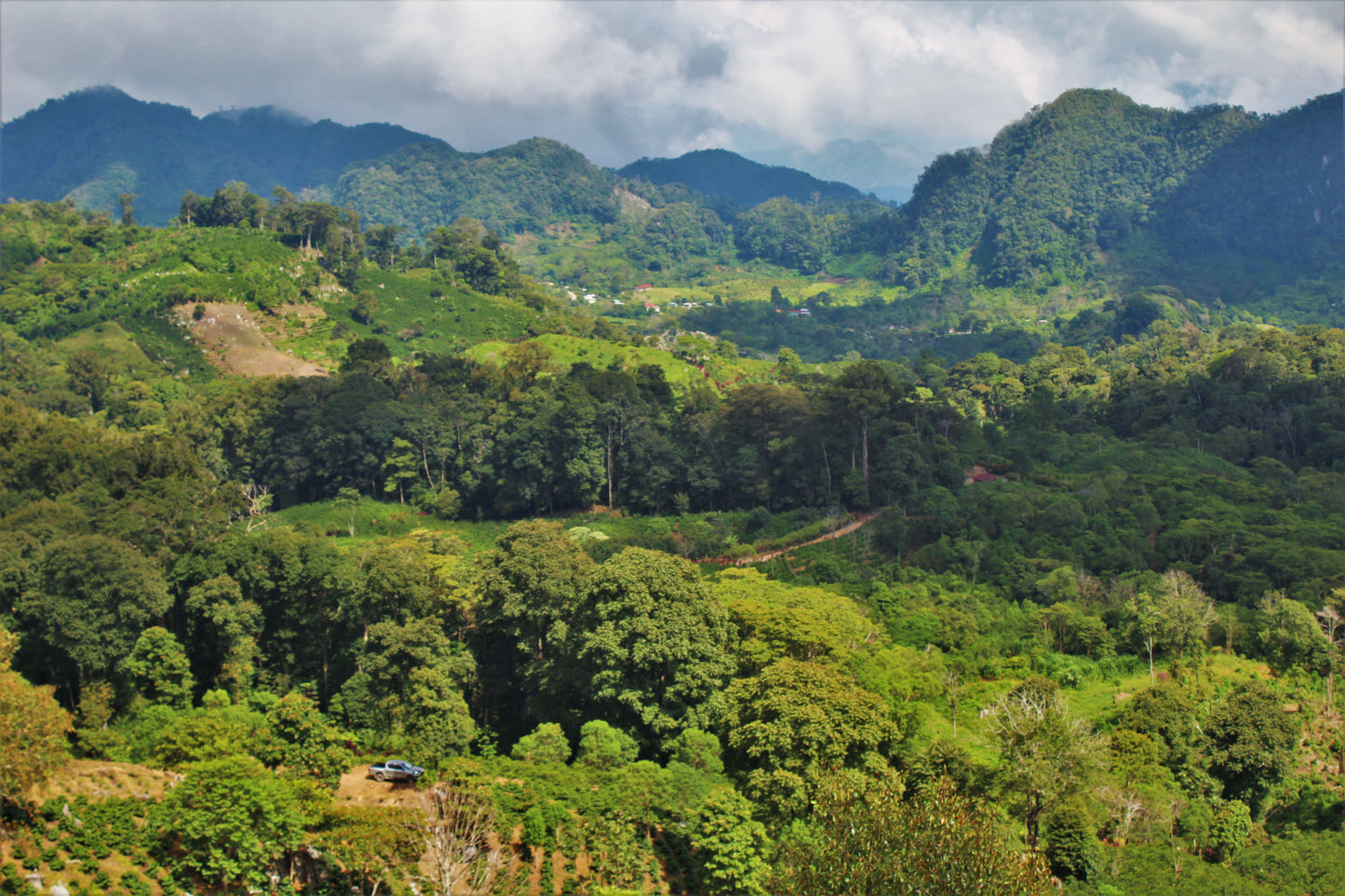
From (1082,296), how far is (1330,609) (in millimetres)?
85747

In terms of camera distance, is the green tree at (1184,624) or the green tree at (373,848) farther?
the green tree at (1184,624)

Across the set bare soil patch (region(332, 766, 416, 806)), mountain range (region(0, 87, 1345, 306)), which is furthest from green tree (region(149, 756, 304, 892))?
mountain range (region(0, 87, 1345, 306))

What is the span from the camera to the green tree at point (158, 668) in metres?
23.2

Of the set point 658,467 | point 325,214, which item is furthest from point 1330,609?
point 325,214

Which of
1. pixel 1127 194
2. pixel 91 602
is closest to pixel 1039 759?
pixel 91 602

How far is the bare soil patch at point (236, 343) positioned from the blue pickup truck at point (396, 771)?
4110 centimetres

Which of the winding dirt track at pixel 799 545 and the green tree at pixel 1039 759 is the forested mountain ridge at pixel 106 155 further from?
the green tree at pixel 1039 759

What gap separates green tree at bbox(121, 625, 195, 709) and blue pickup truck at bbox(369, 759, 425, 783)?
6.16 m

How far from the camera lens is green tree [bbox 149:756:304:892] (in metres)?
16.3

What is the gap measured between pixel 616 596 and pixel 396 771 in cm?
601

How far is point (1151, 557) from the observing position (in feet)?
110

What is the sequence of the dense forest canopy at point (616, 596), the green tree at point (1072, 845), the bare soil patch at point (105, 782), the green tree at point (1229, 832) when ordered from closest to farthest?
the dense forest canopy at point (616, 596), the bare soil patch at point (105, 782), the green tree at point (1072, 845), the green tree at point (1229, 832)

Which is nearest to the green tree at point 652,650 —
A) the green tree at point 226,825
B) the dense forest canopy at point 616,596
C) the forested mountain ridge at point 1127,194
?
the dense forest canopy at point 616,596

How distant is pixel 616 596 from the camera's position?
23188mm
